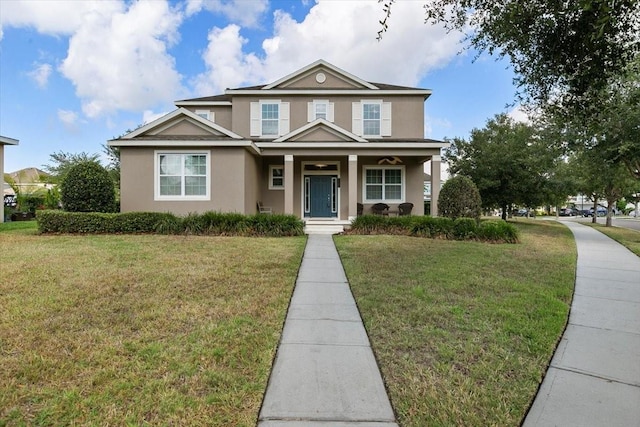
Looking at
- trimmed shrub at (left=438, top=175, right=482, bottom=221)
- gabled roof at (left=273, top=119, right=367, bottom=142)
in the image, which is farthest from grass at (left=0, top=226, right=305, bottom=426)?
gabled roof at (left=273, top=119, right=367, bottom=142)

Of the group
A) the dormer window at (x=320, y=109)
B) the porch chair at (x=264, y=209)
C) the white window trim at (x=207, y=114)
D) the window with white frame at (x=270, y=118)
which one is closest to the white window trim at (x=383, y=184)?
the dormer window at (x=320, y=109)

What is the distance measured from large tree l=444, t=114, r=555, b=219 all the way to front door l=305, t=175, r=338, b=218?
1009 cm

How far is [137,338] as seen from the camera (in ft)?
12.5

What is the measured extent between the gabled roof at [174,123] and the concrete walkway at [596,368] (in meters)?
12.1

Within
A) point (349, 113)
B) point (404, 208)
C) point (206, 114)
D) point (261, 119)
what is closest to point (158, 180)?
point (206, 114)

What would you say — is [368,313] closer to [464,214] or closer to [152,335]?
[152,335]

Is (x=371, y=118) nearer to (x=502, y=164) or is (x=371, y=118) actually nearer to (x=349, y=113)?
(x=349, y=113)

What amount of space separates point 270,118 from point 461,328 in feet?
49.2

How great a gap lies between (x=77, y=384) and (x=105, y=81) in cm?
2180

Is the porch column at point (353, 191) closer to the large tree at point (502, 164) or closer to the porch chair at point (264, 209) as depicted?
the porch chair at point (264, 209)

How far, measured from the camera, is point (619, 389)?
9.90ft

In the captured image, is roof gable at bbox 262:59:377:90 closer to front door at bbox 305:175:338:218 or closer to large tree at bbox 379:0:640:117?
front door at bbox 305:175:338:218

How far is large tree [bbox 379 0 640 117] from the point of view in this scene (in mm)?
5105

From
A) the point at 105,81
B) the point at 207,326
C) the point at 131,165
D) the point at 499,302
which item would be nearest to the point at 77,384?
the point at 207,326
